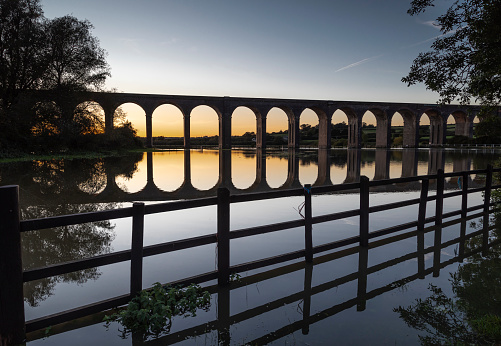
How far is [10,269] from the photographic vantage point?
3.12 meters

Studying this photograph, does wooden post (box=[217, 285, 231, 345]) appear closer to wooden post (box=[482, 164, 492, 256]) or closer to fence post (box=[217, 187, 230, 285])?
fence post (box=[217, 187, 230, 285])

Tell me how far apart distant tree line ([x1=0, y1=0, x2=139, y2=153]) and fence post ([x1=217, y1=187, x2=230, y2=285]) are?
28882 mm

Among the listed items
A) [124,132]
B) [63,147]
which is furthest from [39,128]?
[124,132]

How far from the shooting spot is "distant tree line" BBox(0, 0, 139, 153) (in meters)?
28.2

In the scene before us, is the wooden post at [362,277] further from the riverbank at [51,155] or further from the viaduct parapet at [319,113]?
the viaduct parapet at [319,113]

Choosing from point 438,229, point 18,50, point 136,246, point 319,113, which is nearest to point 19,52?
point 18,50

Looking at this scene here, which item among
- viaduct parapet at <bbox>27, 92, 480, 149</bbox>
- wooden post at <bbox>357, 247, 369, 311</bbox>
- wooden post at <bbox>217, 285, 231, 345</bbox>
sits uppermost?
viaduct parapet at <bbox>27, 92, 480, 149</bbox>

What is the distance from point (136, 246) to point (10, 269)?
1.15 m

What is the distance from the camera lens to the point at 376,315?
12.5 ft

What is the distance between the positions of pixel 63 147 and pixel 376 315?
33.3 m

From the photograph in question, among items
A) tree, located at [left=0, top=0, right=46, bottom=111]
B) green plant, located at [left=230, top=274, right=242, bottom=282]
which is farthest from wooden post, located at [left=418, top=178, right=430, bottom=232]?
tree, located at [left=0, top=0, right=46, bottom=111]

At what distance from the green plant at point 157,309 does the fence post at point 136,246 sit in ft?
0.47

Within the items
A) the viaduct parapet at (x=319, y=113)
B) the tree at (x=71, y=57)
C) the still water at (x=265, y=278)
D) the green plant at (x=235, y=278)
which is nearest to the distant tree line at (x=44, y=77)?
the tree at (x=71, y=57)

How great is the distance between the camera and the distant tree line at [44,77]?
2819 centimetres
